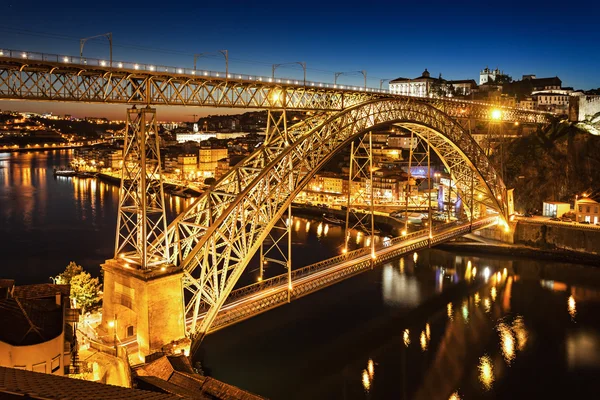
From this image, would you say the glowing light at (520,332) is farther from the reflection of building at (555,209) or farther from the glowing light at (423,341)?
the reflection of building at (555,209)

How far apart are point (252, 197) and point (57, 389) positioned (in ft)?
24.8

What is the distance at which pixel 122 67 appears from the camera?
30.8 feet

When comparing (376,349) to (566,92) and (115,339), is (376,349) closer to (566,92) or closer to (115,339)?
(115,339)

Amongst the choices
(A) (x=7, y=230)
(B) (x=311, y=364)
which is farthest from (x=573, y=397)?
(A) (x=7, y=230)

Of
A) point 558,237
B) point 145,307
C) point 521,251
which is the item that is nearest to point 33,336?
point 145,307

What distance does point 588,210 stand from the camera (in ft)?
84.2

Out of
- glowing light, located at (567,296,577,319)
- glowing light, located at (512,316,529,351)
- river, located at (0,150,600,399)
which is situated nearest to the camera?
river, located at (0,150,600,399)

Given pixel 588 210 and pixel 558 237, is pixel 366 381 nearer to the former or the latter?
pixel 558 237

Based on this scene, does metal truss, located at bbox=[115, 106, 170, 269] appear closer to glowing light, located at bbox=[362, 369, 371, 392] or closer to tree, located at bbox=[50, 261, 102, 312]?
tree, located at bbox=[50, 261, 102, 312]

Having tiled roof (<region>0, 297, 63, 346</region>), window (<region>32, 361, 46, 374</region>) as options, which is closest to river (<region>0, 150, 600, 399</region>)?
tiled roof (<region>0, 297, 63, 346</region>)

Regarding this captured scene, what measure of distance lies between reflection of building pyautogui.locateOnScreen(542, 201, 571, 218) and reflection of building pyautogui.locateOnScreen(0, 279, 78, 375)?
25487mm

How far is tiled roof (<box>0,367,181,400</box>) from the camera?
3.94 metres

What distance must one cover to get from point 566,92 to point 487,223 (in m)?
37.5

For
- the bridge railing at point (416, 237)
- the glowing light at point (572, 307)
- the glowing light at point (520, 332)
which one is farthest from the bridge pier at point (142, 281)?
the glowing light at point (572, 307)
